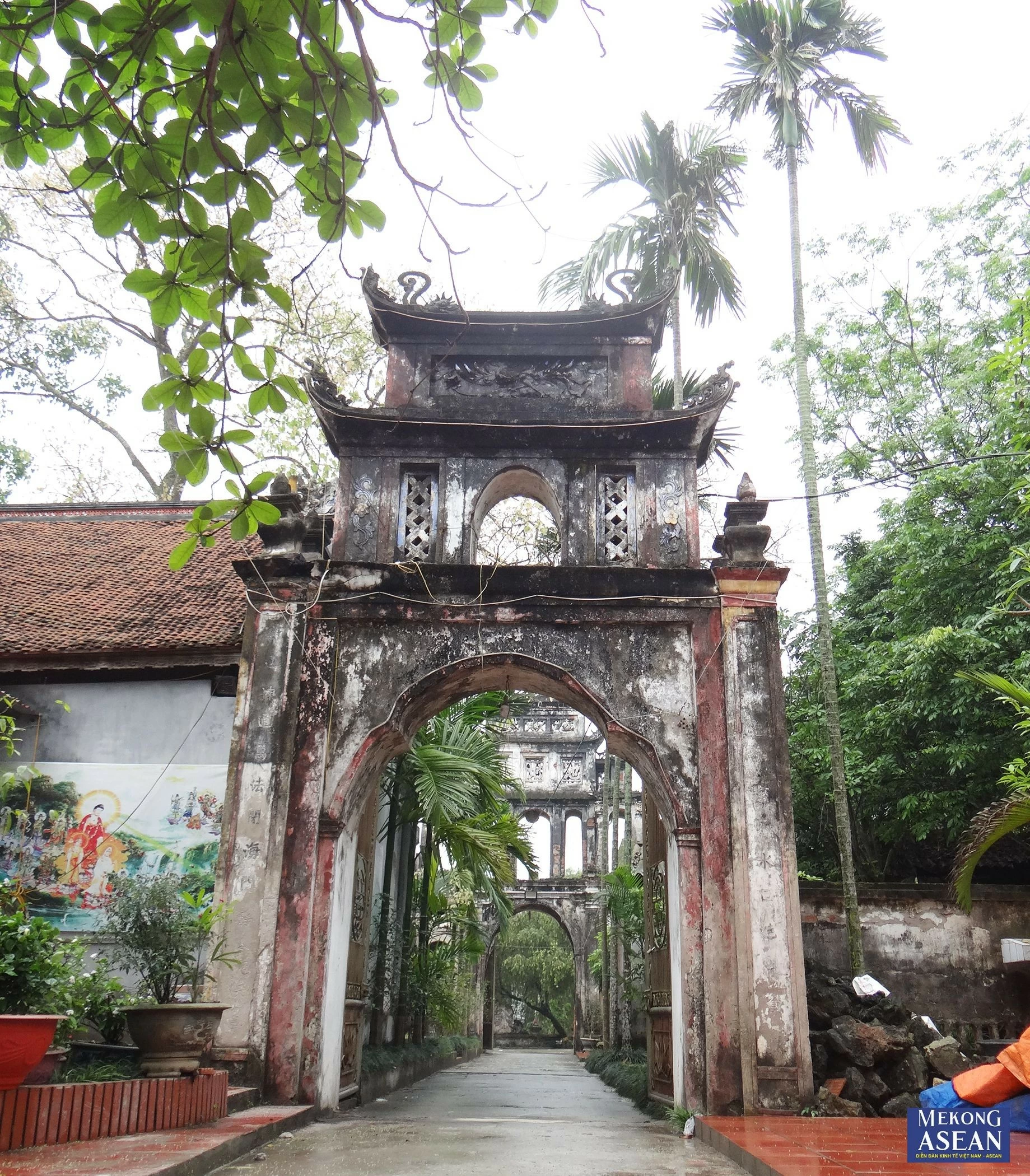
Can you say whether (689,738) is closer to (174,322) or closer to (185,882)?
(185,882)

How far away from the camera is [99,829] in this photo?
920cm

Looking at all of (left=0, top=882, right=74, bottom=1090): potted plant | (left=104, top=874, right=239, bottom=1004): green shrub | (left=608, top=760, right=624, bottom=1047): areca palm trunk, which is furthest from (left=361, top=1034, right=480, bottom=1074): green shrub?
(left=0, top=882, right=74, bottom=1090): potted plant

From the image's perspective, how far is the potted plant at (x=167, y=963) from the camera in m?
5.79

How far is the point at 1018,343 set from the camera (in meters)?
8.54

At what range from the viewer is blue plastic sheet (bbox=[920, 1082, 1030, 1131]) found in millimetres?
3293

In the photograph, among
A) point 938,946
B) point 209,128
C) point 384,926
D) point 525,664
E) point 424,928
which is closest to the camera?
point 209,128

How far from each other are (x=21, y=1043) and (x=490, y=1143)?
3270 mm

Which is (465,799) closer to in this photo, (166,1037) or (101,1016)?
(101,1016)

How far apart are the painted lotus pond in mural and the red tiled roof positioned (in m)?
1.11

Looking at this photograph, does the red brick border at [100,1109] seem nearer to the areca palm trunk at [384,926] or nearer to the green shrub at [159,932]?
the green shrub at [159,932]

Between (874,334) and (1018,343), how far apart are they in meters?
7.57

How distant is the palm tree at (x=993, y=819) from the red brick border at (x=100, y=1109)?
593cm

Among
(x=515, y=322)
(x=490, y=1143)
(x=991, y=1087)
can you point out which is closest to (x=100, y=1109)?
(x=490, y=1143)
